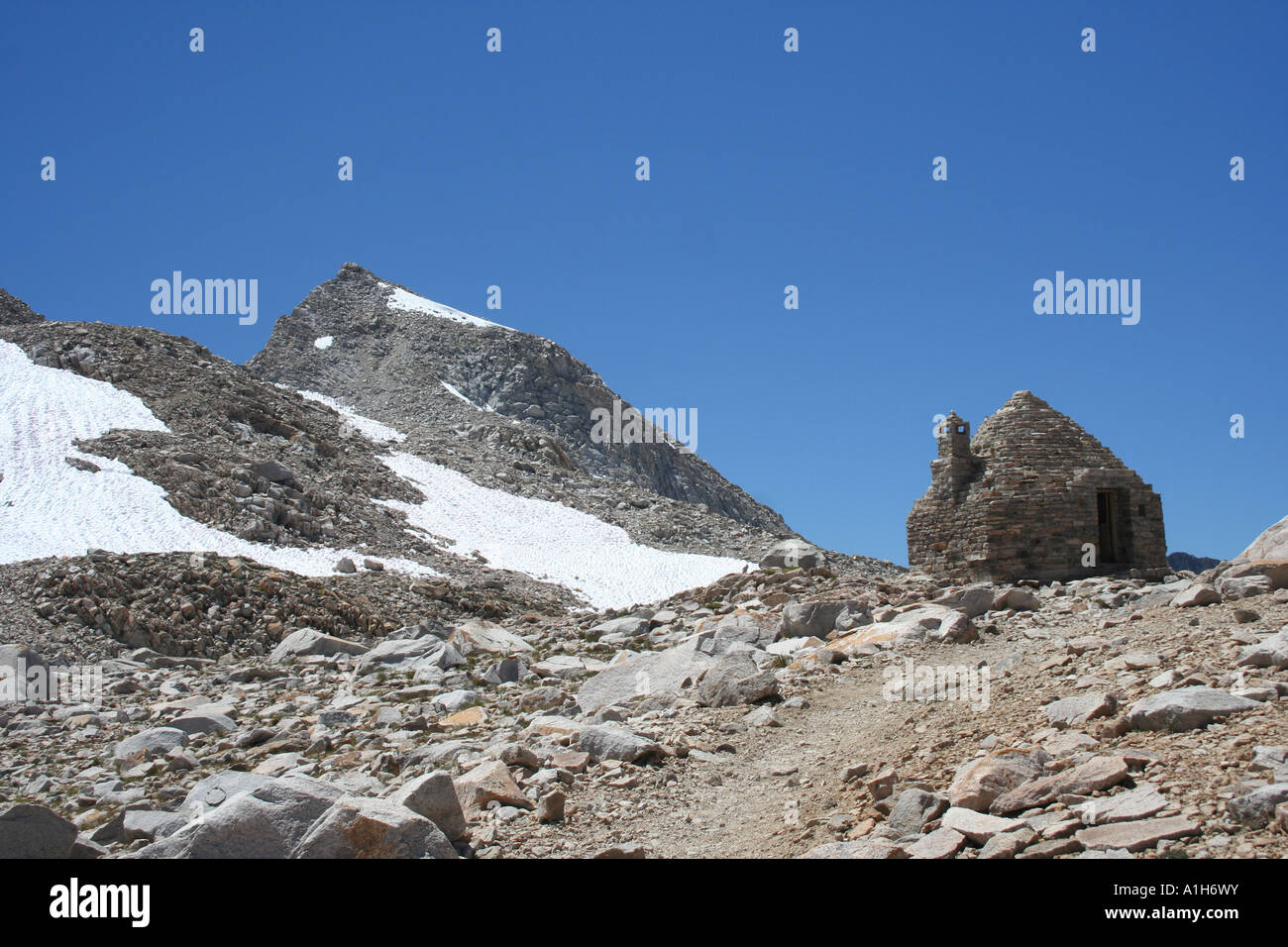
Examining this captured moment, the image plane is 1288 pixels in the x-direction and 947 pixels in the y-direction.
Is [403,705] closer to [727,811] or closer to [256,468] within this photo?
[727,811]

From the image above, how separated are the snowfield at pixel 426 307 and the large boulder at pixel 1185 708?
241ft

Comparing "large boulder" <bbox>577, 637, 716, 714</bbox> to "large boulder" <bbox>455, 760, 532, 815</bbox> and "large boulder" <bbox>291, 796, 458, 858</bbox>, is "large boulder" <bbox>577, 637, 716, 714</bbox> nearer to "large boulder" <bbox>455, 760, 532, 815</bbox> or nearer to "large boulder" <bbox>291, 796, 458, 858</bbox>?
"large boulder" <bbox>455, 760, 532, 815</bbox>

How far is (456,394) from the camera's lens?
67.9m

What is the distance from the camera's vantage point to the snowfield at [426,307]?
80625 millimetres

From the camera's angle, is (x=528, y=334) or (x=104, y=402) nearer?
(x=104, y=402)

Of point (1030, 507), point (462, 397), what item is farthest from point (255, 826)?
point (462, 397)

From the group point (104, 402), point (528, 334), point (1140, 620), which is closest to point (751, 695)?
point (1140, 620)

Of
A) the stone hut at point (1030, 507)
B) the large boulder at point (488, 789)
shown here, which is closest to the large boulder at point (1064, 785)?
the large boulder at point (488, 789)

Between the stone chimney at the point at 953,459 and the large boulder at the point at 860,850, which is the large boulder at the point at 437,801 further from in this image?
the stone chimney at the point at 953,459

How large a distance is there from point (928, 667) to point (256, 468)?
27.5 m

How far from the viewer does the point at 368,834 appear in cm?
653

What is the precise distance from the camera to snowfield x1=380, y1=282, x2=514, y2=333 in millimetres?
80625

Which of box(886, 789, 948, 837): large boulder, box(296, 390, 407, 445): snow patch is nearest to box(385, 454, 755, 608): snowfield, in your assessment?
box(296, 390, 407, 445): snow patch

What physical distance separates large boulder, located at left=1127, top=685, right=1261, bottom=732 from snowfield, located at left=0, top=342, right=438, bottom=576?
2262cm
